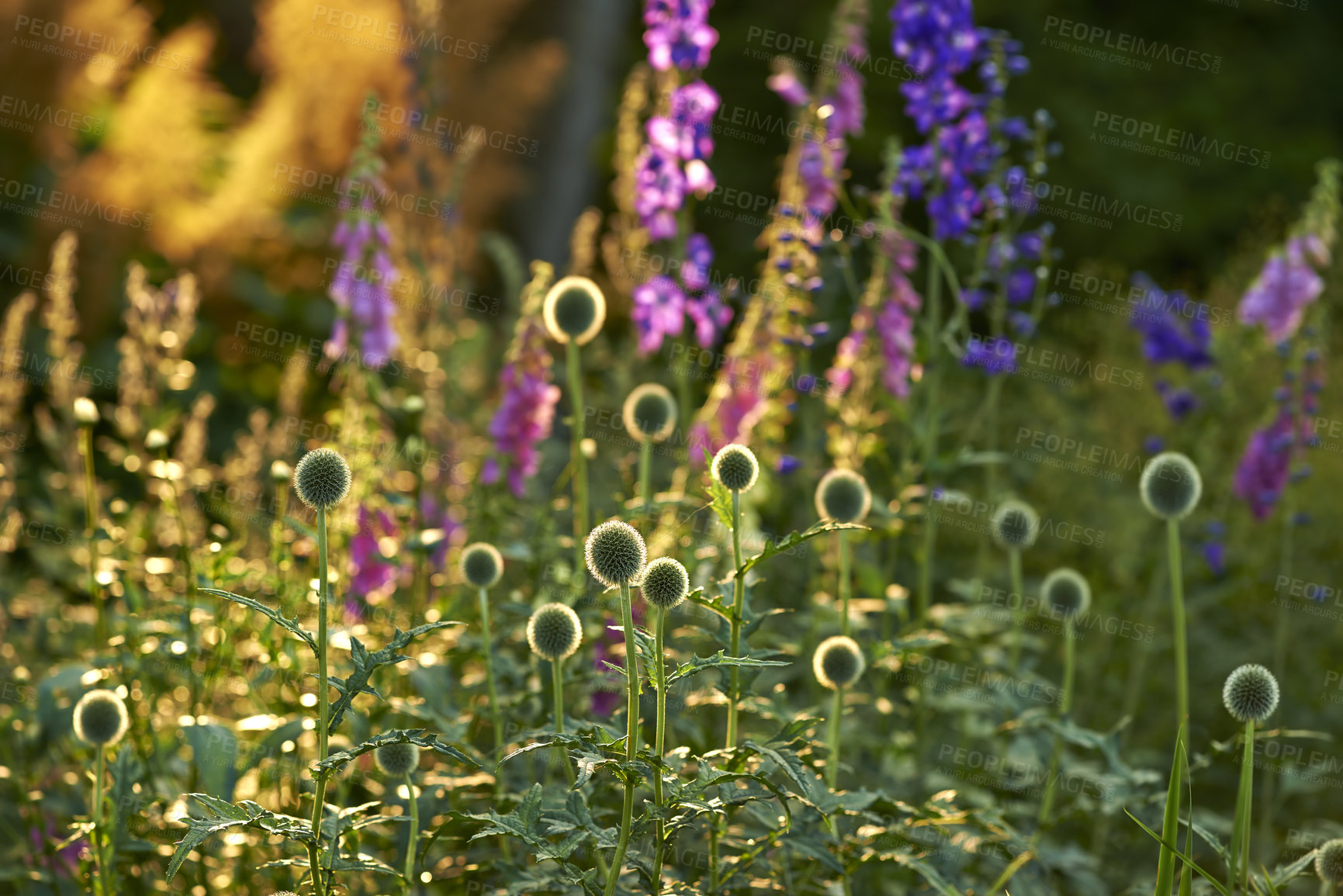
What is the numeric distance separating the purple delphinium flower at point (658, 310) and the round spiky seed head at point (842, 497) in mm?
929

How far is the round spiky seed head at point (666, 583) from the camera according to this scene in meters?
1.77

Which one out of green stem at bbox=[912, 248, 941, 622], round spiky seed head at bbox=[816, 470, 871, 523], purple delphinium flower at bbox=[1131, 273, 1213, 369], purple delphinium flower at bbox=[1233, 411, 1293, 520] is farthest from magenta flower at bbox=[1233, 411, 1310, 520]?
round spiky seed head at bbox=[816, 470, 871, 523]

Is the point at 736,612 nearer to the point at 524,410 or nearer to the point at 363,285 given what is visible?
the point at 524,410

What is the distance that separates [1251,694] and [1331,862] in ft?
1.06

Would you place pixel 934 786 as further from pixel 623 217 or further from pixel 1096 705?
pixel 623 217

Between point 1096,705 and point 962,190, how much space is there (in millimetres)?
2142

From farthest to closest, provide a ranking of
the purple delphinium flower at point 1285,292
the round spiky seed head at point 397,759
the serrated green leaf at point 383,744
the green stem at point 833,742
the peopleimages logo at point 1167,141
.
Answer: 1. the peopleimages logo at point 1167,141
2. the purple delphinium flower at point 1285,292
3. the green stem at point 833,742
4. the round spiky seed head at point 397,759
5. the serrated green leaf at point 383,744

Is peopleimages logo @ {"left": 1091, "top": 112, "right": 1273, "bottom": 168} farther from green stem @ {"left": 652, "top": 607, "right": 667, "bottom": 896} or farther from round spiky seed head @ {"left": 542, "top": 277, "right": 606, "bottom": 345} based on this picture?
green stem @ {"left": 652, "top": 607, "right": 667, "bottom": 896}

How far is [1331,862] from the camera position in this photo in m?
1.93

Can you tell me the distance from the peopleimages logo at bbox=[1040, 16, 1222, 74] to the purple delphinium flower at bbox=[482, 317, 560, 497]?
676 cm

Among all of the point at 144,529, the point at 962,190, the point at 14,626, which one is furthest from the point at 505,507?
the point at 14,626

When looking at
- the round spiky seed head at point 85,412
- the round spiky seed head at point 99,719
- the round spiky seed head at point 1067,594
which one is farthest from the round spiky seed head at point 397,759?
the round spiky seed head at point 1067,594

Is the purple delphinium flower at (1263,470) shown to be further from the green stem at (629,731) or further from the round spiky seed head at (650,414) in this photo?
the green stem at (629,731)

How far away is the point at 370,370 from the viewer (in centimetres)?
333
